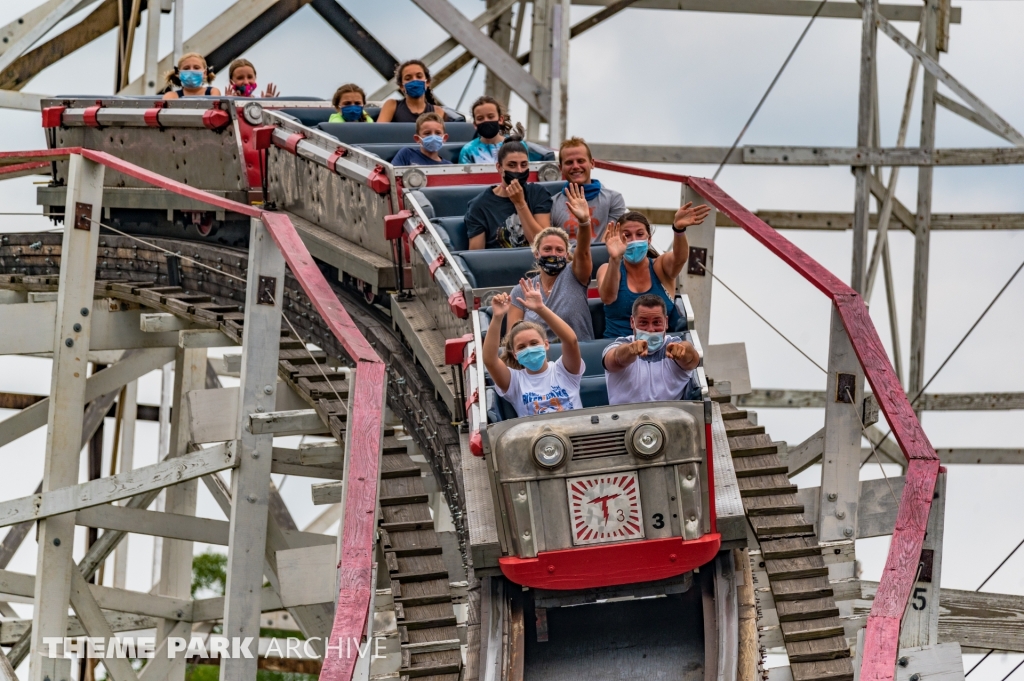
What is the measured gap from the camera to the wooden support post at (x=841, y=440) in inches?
305

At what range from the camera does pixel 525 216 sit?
28.5 feet

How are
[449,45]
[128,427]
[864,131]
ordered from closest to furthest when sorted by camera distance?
[864,131], [128,427], [449,45]

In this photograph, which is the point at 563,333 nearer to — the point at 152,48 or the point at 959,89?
the point at 959,89

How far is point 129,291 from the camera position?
37.1 feet

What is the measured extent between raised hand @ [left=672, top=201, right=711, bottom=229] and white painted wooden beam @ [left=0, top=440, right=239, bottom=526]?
2717 mm

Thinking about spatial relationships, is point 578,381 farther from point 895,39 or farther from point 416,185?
point 895,39

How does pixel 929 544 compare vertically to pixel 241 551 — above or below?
below

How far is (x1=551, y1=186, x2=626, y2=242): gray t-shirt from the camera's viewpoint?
346 inches

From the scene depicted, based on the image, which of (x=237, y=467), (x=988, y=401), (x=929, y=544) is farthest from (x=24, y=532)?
(x=929, y=544)

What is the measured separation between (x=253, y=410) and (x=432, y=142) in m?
2.60

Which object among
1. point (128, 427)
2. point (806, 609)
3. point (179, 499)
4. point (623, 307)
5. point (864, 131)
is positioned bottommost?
point (806, 609)

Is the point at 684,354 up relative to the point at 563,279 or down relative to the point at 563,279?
down

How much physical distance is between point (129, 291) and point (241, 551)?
136 inches

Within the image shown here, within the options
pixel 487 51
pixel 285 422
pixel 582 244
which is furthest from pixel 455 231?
pixel 487 51
